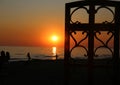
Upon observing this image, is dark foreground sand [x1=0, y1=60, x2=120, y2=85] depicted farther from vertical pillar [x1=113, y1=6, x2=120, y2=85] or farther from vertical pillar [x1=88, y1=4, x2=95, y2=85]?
vertical pillar [x1=88, y1=4, x2=95, y2=85]

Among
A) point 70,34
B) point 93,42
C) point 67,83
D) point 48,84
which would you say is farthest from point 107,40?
point 48,84

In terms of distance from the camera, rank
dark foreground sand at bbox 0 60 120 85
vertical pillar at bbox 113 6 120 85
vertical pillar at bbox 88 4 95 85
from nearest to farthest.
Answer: vertical pillar at bbox 88 4 95 85 → vertical pillar at bbox 113 6 120 85 → dark foreground sand at bbox 0 60 120 85

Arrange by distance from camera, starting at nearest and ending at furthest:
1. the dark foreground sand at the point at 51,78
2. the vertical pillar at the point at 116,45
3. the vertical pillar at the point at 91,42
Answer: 1. the vertical pillar at the point at 91,42
2. the vertical pillar at the point at 116,45
3. the dark foreground sand at the point at 51,78

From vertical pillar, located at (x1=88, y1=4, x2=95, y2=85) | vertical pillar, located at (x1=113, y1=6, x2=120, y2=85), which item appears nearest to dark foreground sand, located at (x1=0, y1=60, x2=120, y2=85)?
vertical pillar, located at (x1=113, y1=6, x2=120, y2=85)

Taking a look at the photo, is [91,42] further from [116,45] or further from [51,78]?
[51,78]

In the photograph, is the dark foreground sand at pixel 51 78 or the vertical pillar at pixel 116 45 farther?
the dark foreground sand at pixel 51 78

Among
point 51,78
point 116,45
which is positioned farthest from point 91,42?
point 51,78

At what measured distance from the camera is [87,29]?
23.0ft

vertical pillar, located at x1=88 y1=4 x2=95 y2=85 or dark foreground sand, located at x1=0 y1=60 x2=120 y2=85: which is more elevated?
vertical pillar, located at x1=88 y1=4 x2=95 y2=85

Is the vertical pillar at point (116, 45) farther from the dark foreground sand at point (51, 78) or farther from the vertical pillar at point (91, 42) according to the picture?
the vertical pillar at point (91, 42)

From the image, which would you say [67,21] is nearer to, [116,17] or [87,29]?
[87,29]

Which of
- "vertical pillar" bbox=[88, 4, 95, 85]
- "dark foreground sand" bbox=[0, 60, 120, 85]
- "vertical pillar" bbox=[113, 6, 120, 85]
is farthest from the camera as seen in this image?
"dark foreground sand" bbox=[0, 60, 120, 85]

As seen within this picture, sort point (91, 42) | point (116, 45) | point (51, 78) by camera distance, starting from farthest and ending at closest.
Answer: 1. point (51, 78)
2. point (116, 45)
3. point (91, 42)

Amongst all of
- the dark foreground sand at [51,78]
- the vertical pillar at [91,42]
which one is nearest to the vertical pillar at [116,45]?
the dark foreground sand at [51,78]
